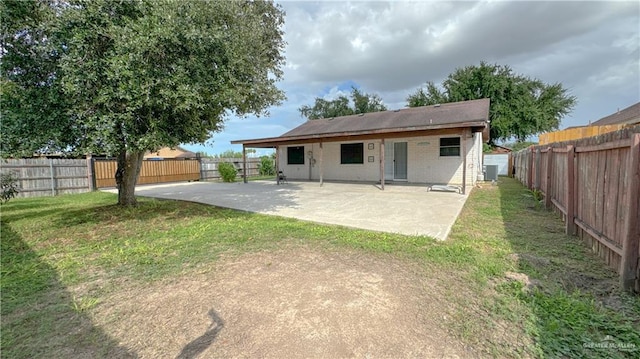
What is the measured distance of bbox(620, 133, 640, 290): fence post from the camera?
2.58 m

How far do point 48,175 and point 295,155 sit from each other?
37.6 ft

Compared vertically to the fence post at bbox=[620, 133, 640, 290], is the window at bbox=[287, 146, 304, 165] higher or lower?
higher

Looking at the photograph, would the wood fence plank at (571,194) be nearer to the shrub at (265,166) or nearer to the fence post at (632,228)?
the fence post at (632,228)

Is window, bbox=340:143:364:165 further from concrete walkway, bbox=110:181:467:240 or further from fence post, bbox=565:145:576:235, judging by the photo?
fence post, bbox=565:145:576:235

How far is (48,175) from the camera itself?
11.9 metres

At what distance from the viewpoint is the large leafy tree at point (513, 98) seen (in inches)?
869

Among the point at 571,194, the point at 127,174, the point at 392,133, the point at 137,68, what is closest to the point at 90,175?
the point at 127,174

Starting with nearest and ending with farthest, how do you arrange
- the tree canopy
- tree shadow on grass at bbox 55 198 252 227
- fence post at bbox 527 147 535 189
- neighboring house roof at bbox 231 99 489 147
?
tree shadow on grass at bbox 55 198 252 227, fence post at bbox 527 147 535 189, neighboring house roof at bbox 231 99 489 147, the tree canopy

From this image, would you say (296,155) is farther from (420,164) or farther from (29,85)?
(29,85)

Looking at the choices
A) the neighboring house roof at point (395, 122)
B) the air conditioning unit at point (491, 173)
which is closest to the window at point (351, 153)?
the neighboring house roof at point (395, 122)

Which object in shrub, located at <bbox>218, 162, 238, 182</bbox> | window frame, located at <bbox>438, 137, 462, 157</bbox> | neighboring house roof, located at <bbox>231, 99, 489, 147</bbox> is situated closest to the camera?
neighboring house roof, located at <bbox>231, 99, 489, 147</bbox>

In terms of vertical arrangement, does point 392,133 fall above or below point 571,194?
above

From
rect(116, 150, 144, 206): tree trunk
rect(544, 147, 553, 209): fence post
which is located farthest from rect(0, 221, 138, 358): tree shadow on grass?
rect(544, 147, 553, 209): fence post

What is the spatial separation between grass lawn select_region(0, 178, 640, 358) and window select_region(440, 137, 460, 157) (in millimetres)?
5510
